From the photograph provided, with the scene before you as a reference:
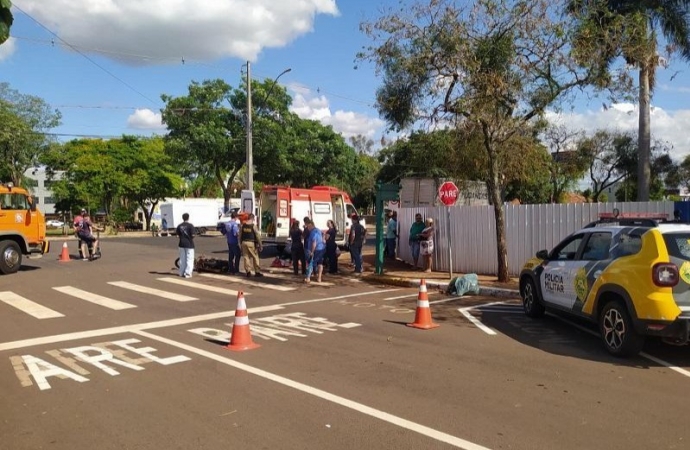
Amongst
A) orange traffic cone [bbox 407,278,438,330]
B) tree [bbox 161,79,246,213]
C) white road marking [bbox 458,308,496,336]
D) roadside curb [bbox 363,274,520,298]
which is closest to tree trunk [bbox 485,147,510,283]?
roadside curb [bbox 363,274,520,298]

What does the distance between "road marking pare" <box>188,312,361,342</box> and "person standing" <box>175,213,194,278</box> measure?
623 cm

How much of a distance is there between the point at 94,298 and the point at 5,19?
25.5ft

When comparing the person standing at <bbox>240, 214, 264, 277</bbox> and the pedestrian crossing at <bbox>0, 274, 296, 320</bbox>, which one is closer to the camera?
the pedestrian crossing at <bbox>0, 274, 296, 320</bbox>

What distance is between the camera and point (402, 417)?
4.91m

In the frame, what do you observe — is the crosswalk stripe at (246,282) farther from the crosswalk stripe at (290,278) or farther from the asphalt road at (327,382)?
the asphalt road at (327,382)

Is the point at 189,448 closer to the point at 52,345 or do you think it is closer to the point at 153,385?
the point at 153,385

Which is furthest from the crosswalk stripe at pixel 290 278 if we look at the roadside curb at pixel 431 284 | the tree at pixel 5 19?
the tree at pixel 5 19

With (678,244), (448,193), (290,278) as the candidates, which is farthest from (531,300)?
(290,278)

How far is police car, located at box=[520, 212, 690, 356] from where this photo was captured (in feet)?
20.6

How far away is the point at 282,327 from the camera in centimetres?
892

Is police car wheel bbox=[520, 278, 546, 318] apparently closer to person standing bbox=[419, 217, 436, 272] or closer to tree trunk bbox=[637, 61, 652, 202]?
person standing bbox=[419, 217, 436, 272]

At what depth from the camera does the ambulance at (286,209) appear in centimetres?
2205

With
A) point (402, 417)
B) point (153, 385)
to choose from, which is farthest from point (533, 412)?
point (153, 385)

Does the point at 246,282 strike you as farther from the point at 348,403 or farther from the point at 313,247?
the point at 348,403
